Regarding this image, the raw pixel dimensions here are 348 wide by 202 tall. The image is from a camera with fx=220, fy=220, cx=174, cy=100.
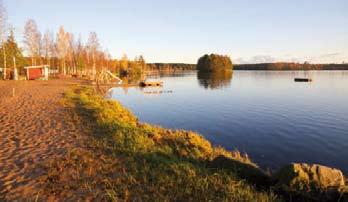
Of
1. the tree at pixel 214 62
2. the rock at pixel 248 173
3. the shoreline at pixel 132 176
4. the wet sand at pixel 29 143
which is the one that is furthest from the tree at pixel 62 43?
the tree at pixel 214 62

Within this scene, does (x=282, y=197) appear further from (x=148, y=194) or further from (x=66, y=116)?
(x=66, y=116)

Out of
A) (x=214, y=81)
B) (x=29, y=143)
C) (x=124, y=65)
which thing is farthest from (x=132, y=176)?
(x=124, y=65)

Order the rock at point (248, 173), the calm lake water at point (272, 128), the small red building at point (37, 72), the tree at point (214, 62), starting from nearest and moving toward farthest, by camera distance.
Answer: the rock at point (248, 173), the calm lake water at point (272, 128), the small red building at point (37, 72), the tree at point (214, 62)

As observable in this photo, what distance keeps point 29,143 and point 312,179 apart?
1048 cm

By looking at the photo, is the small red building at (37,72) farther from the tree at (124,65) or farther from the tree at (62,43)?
the tree at (124,65)

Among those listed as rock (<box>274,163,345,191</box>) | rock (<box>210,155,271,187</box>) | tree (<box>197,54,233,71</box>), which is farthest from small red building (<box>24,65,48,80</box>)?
tree (<box>197,54,233,71</box>)

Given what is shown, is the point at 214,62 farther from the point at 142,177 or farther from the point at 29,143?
the point at 142,177

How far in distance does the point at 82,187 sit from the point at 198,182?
3214mm

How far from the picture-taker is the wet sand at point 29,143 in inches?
234

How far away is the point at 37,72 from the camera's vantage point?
2020 inches

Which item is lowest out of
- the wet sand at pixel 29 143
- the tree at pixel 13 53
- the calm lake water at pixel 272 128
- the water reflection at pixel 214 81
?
the calm lake water at pixel 272 128

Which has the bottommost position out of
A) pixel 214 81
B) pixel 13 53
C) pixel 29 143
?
pixel 29 143

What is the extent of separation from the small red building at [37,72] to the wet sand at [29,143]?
131 ft

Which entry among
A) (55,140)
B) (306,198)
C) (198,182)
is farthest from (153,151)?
(306,198)
